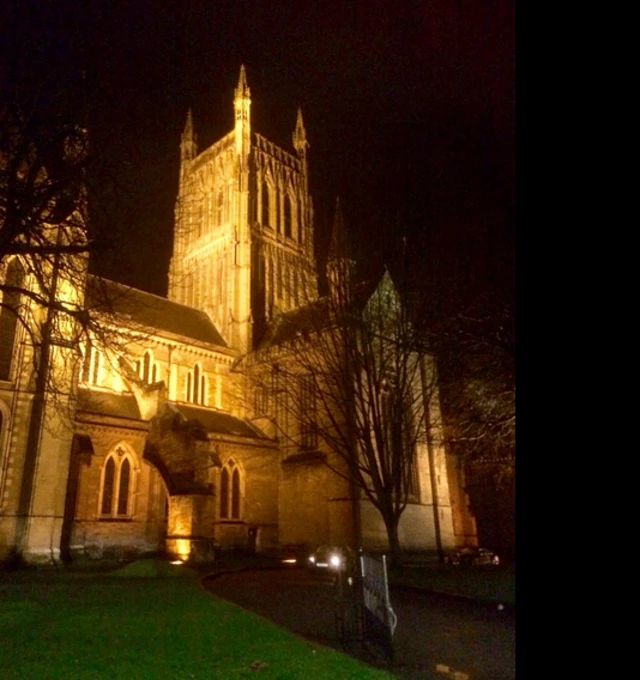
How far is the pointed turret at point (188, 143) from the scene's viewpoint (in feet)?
177

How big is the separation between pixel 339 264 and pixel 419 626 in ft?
48.3

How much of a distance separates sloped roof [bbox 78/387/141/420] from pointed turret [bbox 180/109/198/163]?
2904 centimetres

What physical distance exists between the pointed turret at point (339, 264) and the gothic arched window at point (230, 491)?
14.1 meters

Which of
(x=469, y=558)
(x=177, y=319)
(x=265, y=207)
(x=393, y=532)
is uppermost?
(x=265, y=207)

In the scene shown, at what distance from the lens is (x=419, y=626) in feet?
38.5

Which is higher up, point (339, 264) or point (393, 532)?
point (339, 264)

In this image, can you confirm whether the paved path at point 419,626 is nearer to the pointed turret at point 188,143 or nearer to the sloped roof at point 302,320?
the sloped roof at point 302,320

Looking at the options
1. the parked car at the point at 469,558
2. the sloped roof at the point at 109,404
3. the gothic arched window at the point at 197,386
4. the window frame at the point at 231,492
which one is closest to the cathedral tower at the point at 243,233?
the gothic arched window at the point at 197,386

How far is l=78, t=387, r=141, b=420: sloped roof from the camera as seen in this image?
94.5 ft

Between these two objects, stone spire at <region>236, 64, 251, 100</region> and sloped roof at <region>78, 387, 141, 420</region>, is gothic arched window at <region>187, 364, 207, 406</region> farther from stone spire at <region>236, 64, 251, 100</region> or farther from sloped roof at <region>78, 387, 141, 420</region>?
stone spire at <region>236, 64, 251, 100</region>

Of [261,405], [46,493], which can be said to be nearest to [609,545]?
[46,493]

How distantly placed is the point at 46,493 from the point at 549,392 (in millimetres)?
26581

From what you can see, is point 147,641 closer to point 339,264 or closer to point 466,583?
point 466,583

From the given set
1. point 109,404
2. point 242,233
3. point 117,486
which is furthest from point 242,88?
point 117,486
